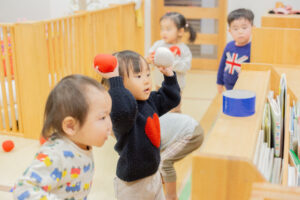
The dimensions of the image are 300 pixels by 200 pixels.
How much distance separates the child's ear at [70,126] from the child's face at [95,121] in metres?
0.01

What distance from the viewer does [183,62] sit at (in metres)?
3.20

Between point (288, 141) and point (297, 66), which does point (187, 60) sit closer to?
point (297, 66)

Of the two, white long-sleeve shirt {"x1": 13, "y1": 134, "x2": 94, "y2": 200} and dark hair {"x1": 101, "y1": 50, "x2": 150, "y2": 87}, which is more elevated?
dark hair {"x1": 101, "y1": 50, "x2": 150, "y2": 87}

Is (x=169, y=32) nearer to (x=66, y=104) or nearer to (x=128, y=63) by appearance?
(x=128, y=63)

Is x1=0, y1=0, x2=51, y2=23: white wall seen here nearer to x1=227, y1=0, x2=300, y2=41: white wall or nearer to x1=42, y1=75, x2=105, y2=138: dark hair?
x1=227, y1=0, x2=300, y2=41: white wall

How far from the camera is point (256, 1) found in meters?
5.12

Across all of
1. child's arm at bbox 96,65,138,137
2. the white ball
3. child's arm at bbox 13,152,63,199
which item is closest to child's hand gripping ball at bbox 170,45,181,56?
the white ball

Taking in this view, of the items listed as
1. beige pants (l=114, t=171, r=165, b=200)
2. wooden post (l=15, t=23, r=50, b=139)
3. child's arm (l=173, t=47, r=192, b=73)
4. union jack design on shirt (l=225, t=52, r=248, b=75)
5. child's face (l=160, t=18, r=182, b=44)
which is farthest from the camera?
child's face (l=160, t=18, r=182, b=44)

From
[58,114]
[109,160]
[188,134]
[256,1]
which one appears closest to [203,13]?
[256,1]

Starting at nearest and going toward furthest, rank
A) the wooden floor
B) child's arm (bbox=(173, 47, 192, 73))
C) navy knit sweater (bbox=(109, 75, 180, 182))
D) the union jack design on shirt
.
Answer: navy knit sweater (bbox=(109, 75, 180, 182)), the wooden floor, the union jack design on shirt, child's arm (bbox=(173, 47, 192, 73))

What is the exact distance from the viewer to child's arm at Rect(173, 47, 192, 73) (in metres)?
3.16

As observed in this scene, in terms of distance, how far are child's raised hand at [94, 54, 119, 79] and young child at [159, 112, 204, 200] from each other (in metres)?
0.77

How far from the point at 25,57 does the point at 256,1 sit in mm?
3163

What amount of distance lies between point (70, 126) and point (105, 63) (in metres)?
0.32
